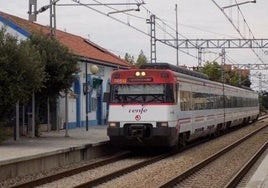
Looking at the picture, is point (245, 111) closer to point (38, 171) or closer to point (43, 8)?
point (43, 8)

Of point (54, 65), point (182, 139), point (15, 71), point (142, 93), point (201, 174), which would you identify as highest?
point (54, 65)

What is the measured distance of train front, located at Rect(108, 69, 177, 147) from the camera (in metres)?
20.2

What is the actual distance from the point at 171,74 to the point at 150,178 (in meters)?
6.12

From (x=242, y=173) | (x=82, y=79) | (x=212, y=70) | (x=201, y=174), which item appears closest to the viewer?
(x=242, y=173)

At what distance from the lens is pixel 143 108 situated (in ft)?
67.2

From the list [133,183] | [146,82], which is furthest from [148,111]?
[133,183]

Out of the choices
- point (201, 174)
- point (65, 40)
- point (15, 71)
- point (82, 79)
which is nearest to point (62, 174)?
point (201, 174)

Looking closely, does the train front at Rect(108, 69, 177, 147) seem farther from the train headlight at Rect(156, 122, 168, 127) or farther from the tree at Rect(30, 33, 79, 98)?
the tree at Rect(30, 33, 79, 98)

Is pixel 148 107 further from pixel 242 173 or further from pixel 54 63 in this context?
pixel 54 63

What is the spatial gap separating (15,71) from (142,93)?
450 cm

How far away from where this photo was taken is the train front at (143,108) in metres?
20.2

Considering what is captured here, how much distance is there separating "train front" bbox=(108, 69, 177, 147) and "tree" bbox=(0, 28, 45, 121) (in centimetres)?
296

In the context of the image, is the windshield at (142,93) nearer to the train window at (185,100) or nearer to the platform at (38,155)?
the train window at (185,100)

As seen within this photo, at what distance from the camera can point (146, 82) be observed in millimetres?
20766
